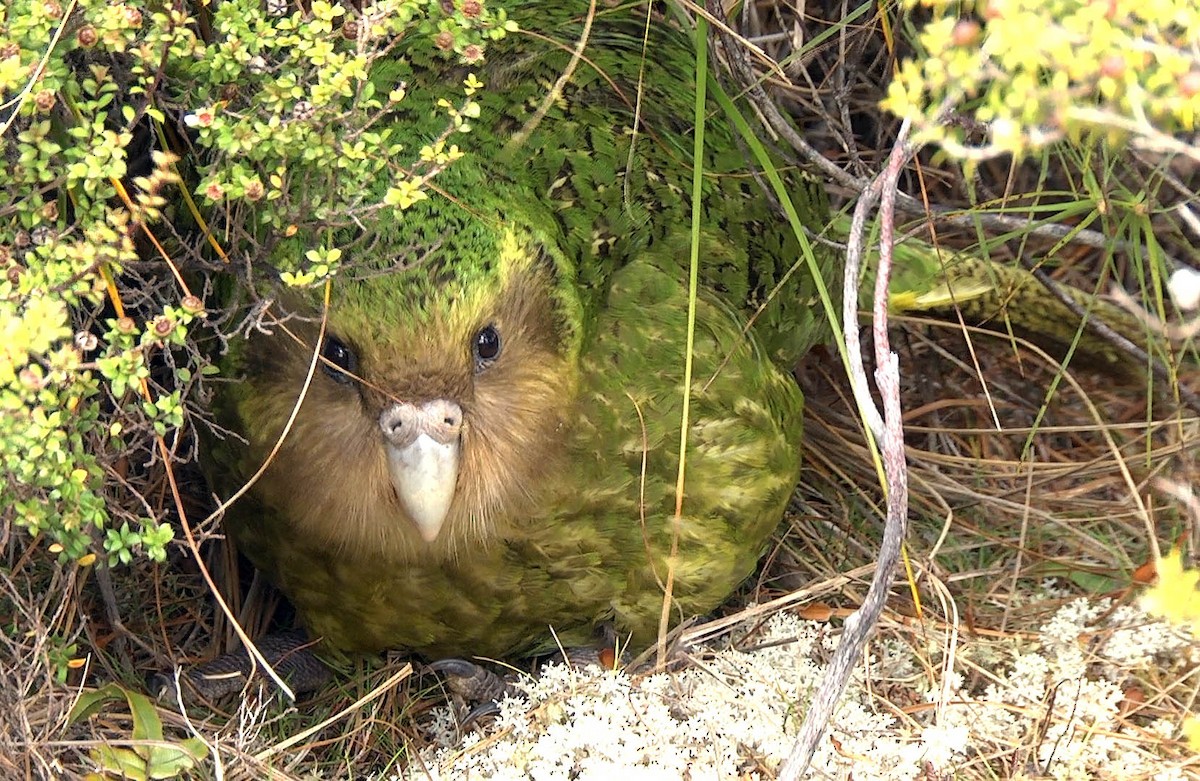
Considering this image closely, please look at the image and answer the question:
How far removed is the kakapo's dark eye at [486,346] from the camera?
2.07 metres

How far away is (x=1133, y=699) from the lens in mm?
2227

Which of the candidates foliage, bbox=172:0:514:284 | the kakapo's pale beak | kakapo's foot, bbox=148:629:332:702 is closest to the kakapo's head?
the kakapo's pale beak

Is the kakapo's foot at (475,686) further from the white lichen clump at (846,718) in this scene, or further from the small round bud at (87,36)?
the small round bud at (87,36)

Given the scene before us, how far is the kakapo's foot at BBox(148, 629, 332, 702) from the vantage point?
7.71ft

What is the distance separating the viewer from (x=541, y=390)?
7.19ft

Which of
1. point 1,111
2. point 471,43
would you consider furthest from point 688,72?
point 1,111

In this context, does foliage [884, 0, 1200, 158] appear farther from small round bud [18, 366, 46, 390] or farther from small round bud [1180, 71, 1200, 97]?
small round bud [18, 366, 46, 390]

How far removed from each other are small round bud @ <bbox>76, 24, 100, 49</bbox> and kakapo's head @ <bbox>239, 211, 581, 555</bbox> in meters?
0.43

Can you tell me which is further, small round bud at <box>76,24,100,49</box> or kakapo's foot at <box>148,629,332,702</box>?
kakapo's foot at <box>148,629,332,702</box>

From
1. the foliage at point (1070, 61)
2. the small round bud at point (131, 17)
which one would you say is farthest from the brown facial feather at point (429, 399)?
the foliage at point (1070, 61)

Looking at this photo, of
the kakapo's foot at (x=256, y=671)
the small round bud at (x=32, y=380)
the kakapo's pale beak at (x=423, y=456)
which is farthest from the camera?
the kakapo's foot at (x=256, y=671)

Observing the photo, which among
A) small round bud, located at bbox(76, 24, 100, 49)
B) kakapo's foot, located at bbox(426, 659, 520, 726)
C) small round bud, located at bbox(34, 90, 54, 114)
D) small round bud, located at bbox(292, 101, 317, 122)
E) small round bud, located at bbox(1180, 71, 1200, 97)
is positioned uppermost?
small round bud, located at bbox(1180, 71, 1200, 97)

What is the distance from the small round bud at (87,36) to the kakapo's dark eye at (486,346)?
2.15 ft

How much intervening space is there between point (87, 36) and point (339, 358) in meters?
0.57
